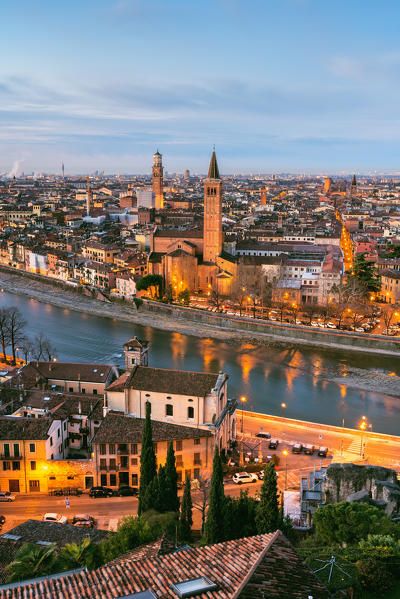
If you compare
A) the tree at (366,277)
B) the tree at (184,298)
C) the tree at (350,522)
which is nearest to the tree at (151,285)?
the tree at (184,298)

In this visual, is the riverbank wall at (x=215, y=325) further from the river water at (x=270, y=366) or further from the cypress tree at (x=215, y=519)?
the cypress tree at (x=215, y=519)

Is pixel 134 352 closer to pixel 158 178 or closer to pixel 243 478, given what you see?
pixel 243 478

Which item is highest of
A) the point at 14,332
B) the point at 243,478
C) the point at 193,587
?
the point at 193,587

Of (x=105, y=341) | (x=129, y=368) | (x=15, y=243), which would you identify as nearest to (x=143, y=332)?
(x=105, y=341)

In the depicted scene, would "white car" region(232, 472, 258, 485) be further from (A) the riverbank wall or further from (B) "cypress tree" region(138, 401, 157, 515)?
(A) the riverbank wall

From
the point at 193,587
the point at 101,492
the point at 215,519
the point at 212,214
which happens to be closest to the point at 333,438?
the point at 101,492

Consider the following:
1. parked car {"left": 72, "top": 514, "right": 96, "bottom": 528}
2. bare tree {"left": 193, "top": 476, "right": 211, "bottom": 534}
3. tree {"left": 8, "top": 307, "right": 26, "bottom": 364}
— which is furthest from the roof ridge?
tree {"left": 8, "top": 307, "right": 26, "bottom": 364}
